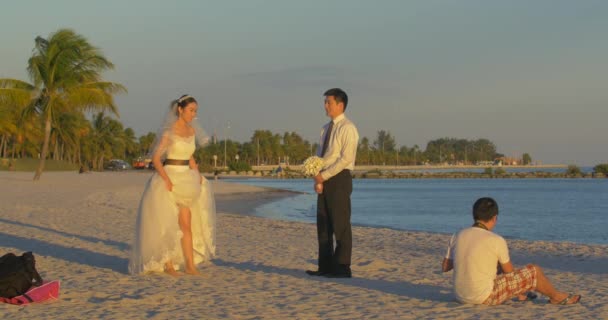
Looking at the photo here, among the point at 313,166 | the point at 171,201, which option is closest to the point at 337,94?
the point at 313,166

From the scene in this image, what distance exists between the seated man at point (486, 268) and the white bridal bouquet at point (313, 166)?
192 cm

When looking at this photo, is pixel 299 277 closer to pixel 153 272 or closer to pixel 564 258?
pixel 153 272

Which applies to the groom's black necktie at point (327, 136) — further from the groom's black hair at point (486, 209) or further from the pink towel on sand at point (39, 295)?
the pink towel on sand at point (39, 295)

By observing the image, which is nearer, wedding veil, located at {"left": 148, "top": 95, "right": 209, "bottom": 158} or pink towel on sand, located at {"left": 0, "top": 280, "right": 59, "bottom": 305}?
pink towel on sand, located at {"left": 0, "top": 280, "right": 59, "bottom": 305}

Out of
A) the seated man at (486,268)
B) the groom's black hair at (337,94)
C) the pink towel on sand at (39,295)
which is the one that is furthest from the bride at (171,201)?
the seated man at (486,268)

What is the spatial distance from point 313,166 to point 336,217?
0.63 m

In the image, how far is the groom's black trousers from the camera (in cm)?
764

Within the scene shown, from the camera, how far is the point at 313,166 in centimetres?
745

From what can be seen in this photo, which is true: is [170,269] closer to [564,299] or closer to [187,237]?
[187,237]

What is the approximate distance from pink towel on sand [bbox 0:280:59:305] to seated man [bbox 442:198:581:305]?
3.41 m

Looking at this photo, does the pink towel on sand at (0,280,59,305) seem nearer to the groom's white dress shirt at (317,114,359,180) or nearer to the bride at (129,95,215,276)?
the bride at (129,95,215,276)

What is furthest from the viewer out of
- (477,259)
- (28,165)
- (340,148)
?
(28,165)

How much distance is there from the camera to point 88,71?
30.9 metres

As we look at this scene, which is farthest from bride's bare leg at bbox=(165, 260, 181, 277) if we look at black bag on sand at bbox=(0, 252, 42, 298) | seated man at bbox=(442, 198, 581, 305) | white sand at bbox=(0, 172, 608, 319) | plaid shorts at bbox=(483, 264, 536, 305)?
plaid shorts at bbox=(483, 264, 536, 305)
